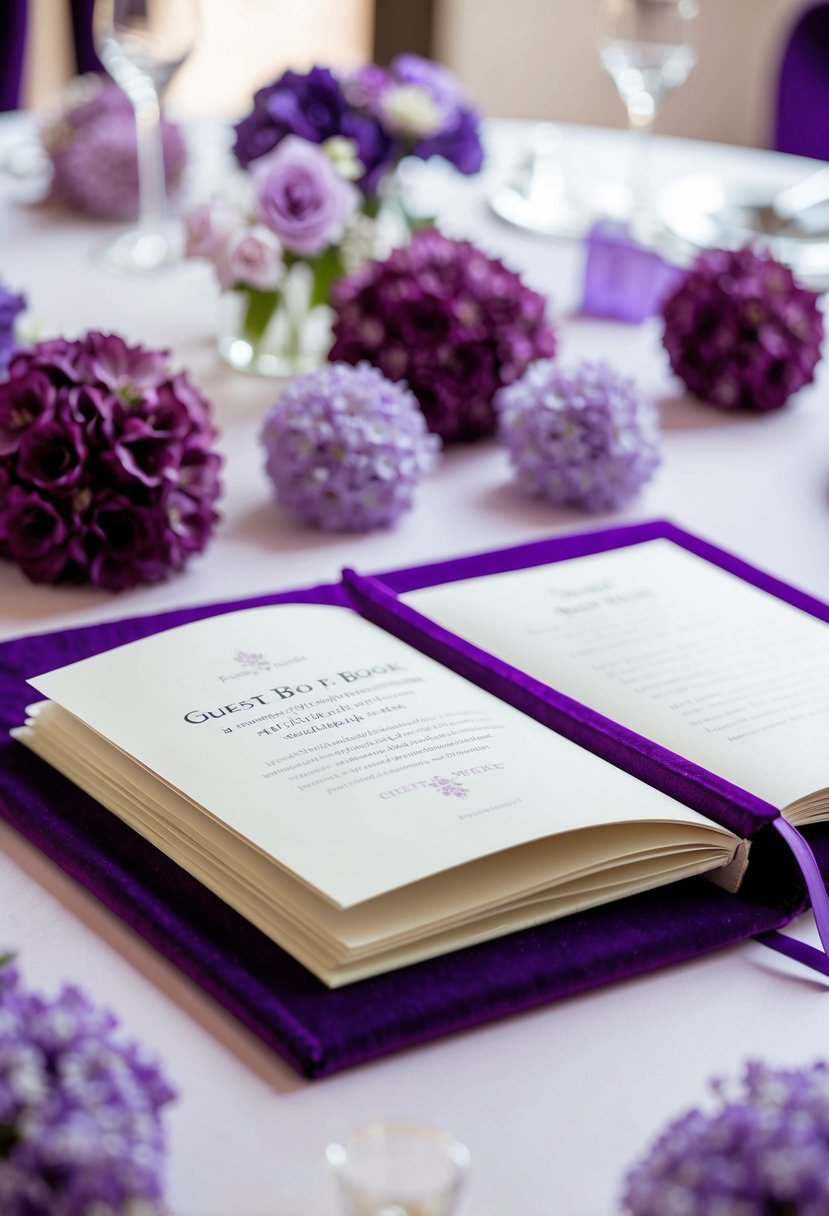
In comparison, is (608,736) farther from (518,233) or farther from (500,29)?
(500,29)

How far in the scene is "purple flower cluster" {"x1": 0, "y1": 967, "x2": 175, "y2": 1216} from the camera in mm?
474

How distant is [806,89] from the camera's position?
100 inches

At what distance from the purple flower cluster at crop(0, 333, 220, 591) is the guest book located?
90 mm

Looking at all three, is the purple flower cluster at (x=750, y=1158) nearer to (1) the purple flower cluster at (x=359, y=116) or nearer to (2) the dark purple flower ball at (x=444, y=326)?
(2) the dark purple flower ball at (x=444, y=326)

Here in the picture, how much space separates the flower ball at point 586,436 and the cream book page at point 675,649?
136mm

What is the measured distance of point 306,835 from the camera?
28.6 inches

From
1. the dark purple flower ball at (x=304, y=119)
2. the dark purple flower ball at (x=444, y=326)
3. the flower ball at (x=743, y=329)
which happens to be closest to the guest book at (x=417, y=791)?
the dark purple flower ball at (x=444, y=326)

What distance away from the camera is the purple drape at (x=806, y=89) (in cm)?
251

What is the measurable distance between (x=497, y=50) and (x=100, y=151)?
2.68m

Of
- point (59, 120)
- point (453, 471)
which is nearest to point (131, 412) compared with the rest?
point (453, 471)

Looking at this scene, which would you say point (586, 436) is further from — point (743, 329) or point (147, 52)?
point (147, 52)

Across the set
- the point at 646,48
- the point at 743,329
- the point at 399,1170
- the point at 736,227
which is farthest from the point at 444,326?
the point at 399,1170

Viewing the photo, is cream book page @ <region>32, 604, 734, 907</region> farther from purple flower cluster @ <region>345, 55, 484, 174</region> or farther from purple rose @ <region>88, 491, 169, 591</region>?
purple flower cluster @ <region>345, 55, 484, 174</region>

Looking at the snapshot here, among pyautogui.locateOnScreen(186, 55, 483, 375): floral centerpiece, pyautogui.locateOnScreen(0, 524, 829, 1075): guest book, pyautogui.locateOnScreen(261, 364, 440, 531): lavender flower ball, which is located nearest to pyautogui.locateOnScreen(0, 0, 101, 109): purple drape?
pyautogui.locateOnScreen(186, 55, 483, 375): floral centerpiece
